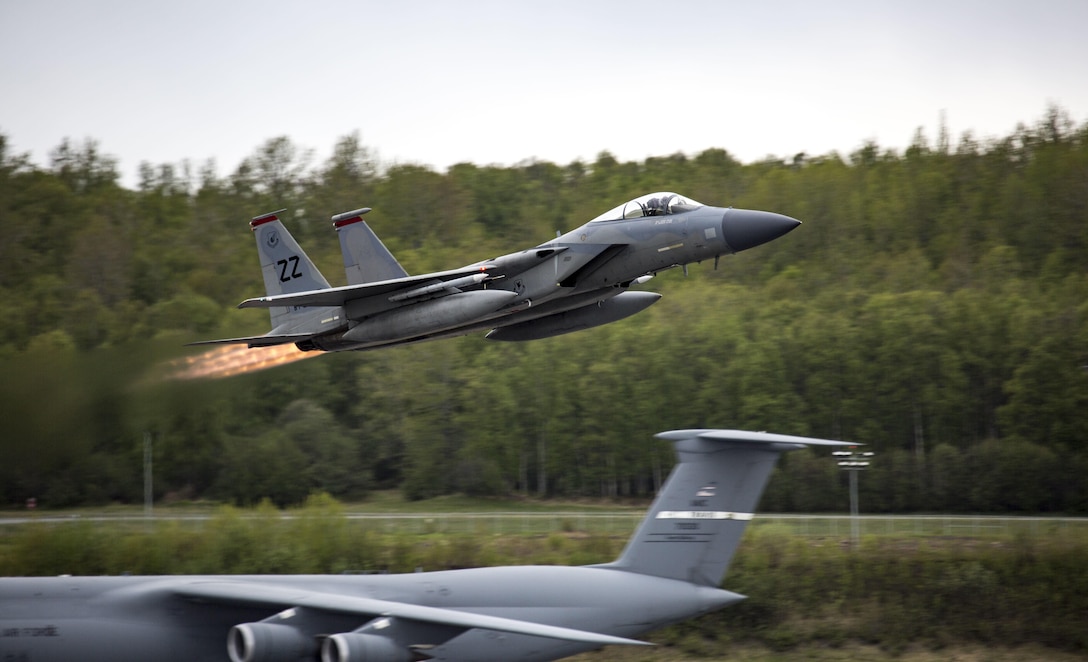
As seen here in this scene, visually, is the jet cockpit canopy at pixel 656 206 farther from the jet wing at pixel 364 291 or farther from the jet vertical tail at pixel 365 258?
the jet vertical tail at pixel 365 258

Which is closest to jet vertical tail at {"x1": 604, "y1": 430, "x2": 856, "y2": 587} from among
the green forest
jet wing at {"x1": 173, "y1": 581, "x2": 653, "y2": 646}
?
jet wing at {"x1": 173, "y1": 581, "x2": 653, "y2": 646}

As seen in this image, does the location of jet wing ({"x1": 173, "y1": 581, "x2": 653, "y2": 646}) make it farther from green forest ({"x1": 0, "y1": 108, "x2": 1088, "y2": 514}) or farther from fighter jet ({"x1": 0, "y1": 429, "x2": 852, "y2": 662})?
green forest ({"x1": 0, "y1": 108, "x2": 1088, "y2": 514})

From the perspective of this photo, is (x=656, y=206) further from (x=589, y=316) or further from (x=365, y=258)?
(x=365, y=258)

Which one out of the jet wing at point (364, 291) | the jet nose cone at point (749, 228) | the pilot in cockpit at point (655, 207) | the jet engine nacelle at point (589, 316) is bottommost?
the jet engine nacelle at point (589, 316)

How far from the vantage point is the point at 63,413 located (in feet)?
99.6

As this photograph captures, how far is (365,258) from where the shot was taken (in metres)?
23.5

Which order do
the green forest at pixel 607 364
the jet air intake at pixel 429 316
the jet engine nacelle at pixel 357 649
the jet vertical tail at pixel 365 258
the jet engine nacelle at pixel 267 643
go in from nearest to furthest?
the jet engine nacelle at pixel 357 649
the jet engine nacelle at pixel 267 643
the jet air intake at pixel 429 316
the jet vertical tail at pixel 365 258
the green forest at pixel 607 364

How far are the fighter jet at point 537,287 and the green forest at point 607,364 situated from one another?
27.3 ft

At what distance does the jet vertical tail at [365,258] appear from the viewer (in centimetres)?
2342

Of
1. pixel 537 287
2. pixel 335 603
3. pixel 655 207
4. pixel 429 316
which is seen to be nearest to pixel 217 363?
pixel 429 316

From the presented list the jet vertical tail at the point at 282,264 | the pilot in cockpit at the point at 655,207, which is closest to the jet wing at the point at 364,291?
the jet vertical tail at the point at 282,264

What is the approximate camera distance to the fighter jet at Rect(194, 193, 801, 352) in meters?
19.8

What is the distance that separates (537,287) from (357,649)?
8.72 m

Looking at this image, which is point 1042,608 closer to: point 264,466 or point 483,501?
point 483,501
